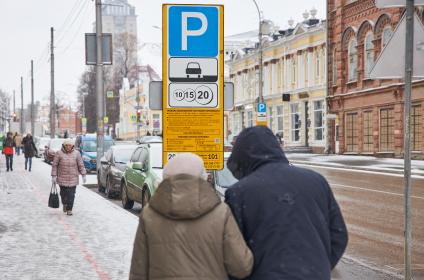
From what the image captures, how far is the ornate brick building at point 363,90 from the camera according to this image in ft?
119

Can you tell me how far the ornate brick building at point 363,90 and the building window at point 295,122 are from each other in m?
6.78

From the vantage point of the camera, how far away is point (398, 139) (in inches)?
1430

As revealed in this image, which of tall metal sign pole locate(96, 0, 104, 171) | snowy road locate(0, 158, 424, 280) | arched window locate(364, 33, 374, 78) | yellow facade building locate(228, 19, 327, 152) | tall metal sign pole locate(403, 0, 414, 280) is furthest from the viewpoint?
yellow facade building locate(228, 19, 327, 152)

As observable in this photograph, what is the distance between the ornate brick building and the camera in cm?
3628

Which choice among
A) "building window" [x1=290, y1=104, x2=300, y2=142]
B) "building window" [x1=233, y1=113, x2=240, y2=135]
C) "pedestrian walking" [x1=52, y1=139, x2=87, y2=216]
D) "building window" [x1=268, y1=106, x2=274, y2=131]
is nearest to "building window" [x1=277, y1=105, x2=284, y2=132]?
"building window" [x1=268, y1=106, x2=274, y2=131]

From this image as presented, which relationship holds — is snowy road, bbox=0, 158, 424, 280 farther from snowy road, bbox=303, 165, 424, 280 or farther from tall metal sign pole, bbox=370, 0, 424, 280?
tall metal sign pole, bbox=370, 0, 424, 280

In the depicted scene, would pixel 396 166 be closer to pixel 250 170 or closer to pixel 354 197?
pixel 354 197

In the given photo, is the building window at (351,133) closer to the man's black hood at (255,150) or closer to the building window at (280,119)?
the building window at (280,119)

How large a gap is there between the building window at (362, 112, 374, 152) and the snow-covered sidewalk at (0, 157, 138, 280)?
2498 cm

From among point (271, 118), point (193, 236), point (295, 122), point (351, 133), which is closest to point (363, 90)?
point (351, 133)

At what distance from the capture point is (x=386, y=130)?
125ft

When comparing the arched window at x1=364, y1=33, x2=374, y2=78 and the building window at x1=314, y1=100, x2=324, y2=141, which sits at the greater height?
the arched window at x1=364, y1=33, x2=374, y2=78

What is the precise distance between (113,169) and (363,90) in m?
23.9

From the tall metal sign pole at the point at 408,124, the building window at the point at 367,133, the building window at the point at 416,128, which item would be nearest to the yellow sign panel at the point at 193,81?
the tall metal sign pole at the point at 408,124
